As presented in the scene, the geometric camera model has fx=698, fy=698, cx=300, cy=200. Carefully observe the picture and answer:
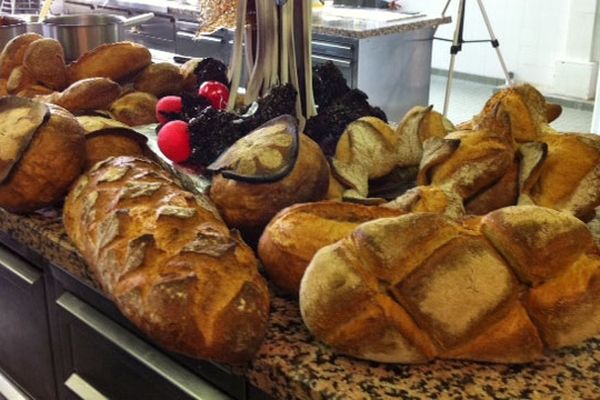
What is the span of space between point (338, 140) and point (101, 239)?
38 centimetres

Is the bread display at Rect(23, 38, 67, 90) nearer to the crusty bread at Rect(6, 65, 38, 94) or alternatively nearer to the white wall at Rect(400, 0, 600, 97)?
the crusty bread at Rect(6, 65, 38, 94)

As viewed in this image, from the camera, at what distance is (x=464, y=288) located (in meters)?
0.63

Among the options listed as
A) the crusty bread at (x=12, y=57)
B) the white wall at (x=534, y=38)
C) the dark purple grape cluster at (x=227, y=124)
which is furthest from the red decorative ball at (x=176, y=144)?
the white wall at (x=534, y=38)

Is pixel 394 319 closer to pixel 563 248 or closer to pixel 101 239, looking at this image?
pixel 563 248

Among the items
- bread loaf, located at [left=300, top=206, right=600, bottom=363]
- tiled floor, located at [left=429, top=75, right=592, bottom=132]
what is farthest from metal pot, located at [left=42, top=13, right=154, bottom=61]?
tiled floor, located at [left=429, top=75, right=592, bottom=132]

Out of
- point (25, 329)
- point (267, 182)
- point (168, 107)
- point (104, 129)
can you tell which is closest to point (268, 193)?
point (267, 182)

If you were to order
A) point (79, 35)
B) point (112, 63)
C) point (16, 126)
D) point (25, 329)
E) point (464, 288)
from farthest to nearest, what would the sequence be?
1. point (79, 35)
2. point (112, 63)
3. point (25, 329)
4. point (16, 126)
5. point (464, 288)

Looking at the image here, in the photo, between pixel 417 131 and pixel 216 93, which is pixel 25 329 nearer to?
pixel 216 93

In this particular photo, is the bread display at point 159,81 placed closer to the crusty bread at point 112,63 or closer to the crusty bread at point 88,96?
the crusty bread at point 112,63

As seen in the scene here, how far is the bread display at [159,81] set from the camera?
1.37 meters

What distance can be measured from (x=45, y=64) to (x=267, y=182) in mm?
752

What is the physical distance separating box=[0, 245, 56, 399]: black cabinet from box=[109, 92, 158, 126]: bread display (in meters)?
0.31

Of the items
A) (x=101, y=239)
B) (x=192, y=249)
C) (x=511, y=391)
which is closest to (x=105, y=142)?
(x=101, y=239)

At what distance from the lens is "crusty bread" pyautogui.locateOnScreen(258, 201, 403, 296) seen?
0.73 metres
